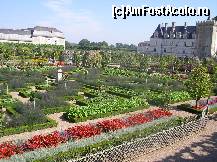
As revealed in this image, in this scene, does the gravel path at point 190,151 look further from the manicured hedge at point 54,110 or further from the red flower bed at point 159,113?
the manicured hedge at point 54,110

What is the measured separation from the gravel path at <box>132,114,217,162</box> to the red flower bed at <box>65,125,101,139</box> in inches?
139

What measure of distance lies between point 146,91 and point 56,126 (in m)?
14.8

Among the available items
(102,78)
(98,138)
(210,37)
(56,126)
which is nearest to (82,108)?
(56,126)

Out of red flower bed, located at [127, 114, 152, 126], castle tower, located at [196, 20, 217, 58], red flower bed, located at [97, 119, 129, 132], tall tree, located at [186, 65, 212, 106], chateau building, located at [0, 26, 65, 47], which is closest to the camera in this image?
red flower bed, located at [97, 119, 129, 132]

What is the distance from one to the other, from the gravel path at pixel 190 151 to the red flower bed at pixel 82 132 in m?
3.53

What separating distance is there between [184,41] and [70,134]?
273ft

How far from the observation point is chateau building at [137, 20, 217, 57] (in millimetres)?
82688

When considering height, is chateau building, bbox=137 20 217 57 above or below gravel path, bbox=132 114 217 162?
above

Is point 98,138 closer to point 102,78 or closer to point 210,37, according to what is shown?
point 102,78

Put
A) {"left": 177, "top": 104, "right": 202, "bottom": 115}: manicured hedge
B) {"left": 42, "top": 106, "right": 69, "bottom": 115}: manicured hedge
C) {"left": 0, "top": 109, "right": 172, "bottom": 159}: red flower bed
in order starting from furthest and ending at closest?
{"left": 177, "top": 104, "right": 202, "bottom": 115}: manicured hedge → {"left": 42, "top": 106, "right": 69, "bottom": 115}: manicured hedge → {"left": 0, "top": 109, "right": 172, "bottom": 159}: red flower bed

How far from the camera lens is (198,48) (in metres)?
85.4

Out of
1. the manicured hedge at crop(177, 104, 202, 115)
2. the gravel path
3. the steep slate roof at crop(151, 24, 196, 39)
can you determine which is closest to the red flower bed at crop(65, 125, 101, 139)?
the gravel path

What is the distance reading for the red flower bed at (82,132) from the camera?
696 inches

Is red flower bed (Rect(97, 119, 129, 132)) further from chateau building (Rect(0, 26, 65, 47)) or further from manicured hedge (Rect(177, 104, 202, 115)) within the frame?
chateau building (Rect(0, 26, 65, 47))
